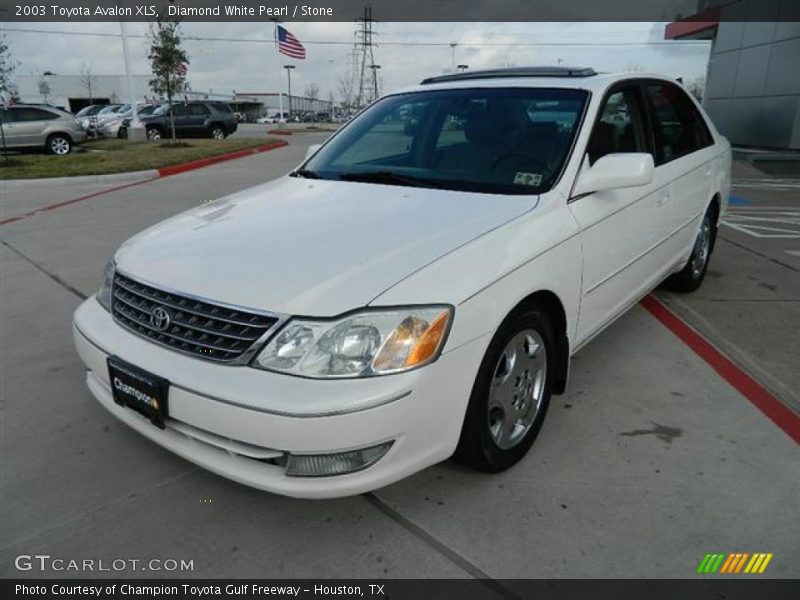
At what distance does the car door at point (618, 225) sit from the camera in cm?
292

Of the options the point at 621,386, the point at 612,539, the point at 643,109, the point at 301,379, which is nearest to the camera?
the point at 301,379

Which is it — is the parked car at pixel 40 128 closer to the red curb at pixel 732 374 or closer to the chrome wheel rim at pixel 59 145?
the chrome wheel rim at pixel 59 145

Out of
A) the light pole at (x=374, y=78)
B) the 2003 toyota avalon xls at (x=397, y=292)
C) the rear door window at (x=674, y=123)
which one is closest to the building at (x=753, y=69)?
the rear door window at (x=674, y=123)

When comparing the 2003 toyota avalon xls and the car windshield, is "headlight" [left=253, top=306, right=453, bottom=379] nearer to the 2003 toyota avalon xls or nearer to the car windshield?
the 2003 toyota avalon xls

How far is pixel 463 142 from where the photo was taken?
324 cm

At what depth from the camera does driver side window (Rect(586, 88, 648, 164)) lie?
10.2ft

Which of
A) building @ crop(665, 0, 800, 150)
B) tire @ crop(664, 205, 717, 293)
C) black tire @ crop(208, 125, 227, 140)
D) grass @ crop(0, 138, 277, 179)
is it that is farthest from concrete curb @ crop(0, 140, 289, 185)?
building @ crop(665, 0, 800, 150)

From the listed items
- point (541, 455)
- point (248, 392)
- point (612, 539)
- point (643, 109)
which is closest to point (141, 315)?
point (248, 392)

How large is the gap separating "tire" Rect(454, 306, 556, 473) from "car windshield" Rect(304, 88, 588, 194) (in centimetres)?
69

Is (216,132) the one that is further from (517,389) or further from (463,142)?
(517,389)

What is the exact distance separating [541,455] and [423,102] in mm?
2158

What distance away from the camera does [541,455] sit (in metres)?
2.73
